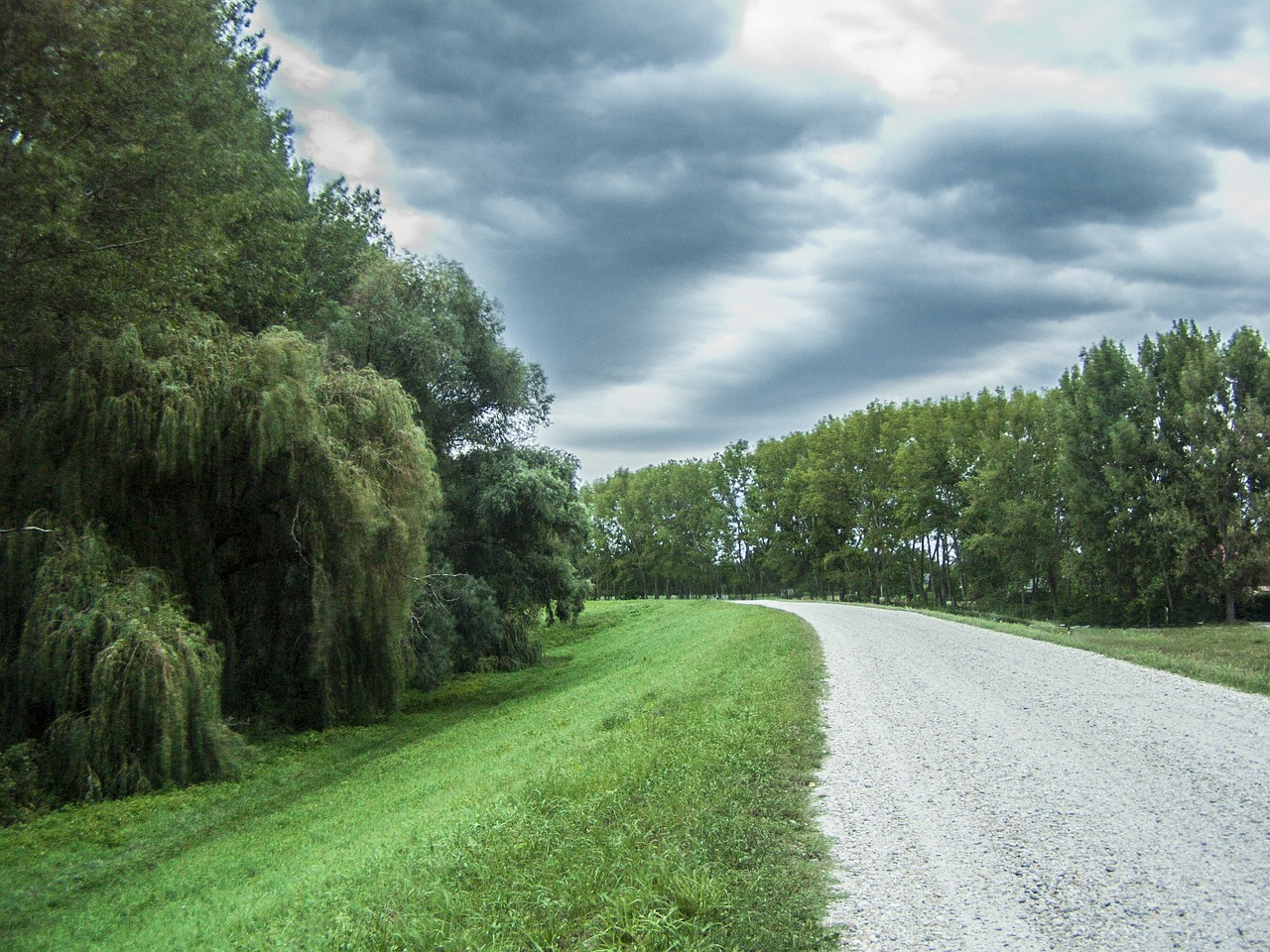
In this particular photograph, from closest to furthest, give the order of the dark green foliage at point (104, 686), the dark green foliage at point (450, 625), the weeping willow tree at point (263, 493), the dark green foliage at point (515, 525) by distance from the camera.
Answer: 1. the dark green foliage at point (104, 686)
2. the weeping willow tree at point (263, 493)
3. the dark green foliage at point (450, 625)
4. the dark green foliage at point (515, 525)

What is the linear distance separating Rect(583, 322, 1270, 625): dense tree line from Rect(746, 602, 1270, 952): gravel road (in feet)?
69.1

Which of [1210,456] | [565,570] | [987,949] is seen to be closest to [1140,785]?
[987,949]

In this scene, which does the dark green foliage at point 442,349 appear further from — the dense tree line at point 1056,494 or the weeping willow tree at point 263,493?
the dense tree line at point 1056,494

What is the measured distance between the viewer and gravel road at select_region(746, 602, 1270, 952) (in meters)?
4.33

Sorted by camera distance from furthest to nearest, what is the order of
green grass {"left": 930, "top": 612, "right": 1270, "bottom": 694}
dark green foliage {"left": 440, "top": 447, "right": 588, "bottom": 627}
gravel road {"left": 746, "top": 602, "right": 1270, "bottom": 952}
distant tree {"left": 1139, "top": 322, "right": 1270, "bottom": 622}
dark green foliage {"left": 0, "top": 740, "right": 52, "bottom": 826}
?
distant tree {"left": 1139, "top": 322, "right": 1270, "bottom": 622}
dark green foliage {"left": 440, "top": 447, "right": 588, "bottom": 627}
green grass {"left": 930, "top": 612, "right": 1270, "bottom": 694}
dark green foliage {"left": 0, "top": 740, "right": 52, "bottom": 826}
gravel road {"left": 746, "top": 602, "right": 1270, "bottom": 952}

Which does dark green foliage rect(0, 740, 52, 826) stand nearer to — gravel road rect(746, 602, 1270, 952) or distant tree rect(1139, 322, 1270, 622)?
gravel road rect(746, 602, 1270, 952)

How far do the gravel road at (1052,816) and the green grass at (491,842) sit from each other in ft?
1.61

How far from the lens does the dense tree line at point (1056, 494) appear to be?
1454 inches

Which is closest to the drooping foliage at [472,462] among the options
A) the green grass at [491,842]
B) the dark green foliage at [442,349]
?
the dark green foliage at [442,349]

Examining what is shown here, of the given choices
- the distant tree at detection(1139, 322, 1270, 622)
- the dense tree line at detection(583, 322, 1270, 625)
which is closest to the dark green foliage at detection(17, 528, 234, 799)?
the dense tree line at detection(583, 322, 1270, 625)

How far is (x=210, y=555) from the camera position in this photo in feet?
54.2

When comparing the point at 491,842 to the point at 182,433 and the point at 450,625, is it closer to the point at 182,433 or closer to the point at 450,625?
the point at 182,433

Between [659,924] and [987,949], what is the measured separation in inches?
67.9

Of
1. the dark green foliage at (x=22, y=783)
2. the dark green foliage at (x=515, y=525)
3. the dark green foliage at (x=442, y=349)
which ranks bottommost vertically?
the dark green foliage at (x=22, y=783)
